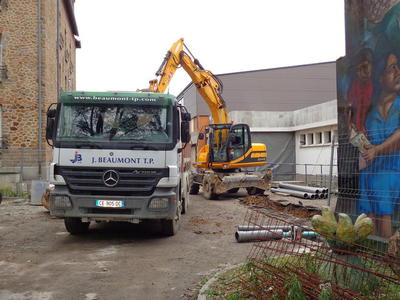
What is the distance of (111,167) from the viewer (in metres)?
7.69

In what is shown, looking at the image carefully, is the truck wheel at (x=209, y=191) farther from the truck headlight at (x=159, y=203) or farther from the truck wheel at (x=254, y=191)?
the truck headlight at (x=159, y=203)

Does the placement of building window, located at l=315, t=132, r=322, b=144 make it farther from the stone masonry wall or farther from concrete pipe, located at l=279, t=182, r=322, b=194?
the stone masonry wall

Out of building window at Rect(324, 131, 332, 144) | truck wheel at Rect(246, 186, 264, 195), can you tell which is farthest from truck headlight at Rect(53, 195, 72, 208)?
building window at Rect(324, 131, 332, 144)

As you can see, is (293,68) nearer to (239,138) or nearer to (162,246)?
(239,138)

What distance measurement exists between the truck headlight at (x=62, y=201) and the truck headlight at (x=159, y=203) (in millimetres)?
1558

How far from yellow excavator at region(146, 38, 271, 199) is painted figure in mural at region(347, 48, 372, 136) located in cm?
930

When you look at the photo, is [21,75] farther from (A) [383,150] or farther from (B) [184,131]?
(A) [383,150]

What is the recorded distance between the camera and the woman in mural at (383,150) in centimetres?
588

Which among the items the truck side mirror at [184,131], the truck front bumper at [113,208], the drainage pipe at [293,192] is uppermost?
the truck side mirror at [184,131]

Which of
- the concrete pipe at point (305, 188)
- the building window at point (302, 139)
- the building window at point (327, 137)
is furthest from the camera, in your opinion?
the building window at point (302, 139)

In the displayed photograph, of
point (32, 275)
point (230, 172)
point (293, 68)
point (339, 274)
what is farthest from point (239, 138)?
point (293, 68)

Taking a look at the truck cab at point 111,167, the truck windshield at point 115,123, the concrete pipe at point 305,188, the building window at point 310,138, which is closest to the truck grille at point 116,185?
the truck cab at point 111,167

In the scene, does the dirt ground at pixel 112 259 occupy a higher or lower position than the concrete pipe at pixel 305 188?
lower

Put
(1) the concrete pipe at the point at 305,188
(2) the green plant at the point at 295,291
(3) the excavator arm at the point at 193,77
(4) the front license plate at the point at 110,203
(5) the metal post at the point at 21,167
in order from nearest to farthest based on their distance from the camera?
1. (2) the green plant at the point at 295,291
2. (4) the front license plate at the point at 110,203
3. (3) the excavator arm at the point at 193,77
4. (1) the concrete pipe at the point at 305,188
5. (5) the metal post at the point at 21,167
